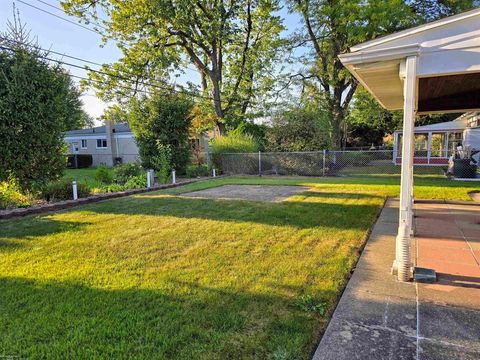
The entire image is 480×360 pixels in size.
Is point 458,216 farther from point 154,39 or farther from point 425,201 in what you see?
point 154,39

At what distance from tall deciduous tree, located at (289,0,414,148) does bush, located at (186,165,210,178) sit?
803 centimetres

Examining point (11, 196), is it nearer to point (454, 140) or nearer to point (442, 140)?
point (454, 140)

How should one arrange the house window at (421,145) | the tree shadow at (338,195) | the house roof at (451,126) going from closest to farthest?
the tree shadow at (338,195) → the house roof at (451,126) → the house window at (421,145)

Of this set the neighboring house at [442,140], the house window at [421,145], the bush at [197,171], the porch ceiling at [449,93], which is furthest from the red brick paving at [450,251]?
the house window at [421,145]

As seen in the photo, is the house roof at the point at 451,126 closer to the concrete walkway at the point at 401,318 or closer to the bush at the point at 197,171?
the bush at the point at 197,171

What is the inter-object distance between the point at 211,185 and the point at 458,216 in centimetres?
770

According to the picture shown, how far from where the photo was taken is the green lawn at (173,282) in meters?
2.27

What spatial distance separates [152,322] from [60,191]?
6.78 meters

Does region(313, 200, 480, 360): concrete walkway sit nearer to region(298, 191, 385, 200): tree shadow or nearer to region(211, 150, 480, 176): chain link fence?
region(298, 191, 385, 200): tree shadow

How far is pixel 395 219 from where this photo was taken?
5.85m

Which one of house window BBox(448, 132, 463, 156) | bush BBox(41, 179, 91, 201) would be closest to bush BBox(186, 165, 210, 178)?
bush BBox(41, 179, 91, 201)

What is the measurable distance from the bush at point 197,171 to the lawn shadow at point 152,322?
1109 centimetres

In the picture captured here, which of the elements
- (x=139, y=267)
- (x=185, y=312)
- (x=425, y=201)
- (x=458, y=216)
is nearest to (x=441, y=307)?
(x=185, y=312)

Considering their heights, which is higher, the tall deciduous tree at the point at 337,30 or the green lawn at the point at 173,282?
the tall deciduous tree at the point at 337,30
